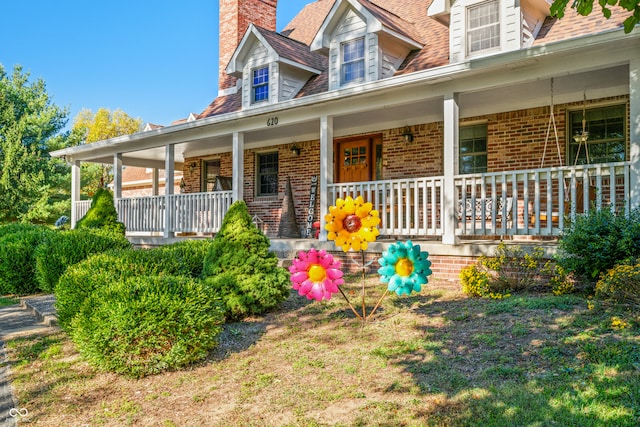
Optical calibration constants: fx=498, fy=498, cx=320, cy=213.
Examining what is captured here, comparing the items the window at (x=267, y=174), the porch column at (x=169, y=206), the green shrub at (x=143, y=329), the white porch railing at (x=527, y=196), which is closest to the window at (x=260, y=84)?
the window at (x=267, y=174)

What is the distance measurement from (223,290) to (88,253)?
3.45 m

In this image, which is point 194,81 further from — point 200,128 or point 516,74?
point 516,74

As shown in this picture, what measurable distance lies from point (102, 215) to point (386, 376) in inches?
337

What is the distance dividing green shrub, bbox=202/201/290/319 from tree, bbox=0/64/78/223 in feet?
68.5

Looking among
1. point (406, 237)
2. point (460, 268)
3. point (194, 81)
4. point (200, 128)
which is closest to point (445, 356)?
point (460, 268)

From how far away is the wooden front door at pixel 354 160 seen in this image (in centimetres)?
1227

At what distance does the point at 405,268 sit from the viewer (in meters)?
5.18

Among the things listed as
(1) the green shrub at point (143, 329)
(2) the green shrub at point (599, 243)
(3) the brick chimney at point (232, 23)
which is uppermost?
(3) the brick chimney at point (232, 23)

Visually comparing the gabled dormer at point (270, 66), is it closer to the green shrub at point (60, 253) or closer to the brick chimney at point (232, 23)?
the brick chimney at point (232, 23)

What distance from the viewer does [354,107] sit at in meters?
9.30

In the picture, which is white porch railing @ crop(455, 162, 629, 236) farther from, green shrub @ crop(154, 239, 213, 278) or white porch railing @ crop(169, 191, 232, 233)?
white porch railing @ crop(169, 191, 232, 233)

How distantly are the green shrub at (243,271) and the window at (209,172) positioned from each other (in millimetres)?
9722

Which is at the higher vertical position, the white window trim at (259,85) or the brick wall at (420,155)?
the white window trim at (259,85)

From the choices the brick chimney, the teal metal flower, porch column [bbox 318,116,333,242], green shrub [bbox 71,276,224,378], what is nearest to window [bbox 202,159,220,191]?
the brick chimney
